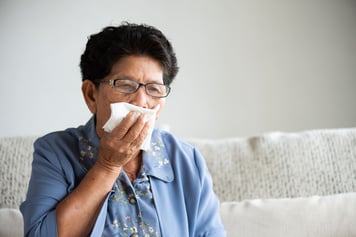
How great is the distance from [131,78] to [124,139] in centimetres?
20

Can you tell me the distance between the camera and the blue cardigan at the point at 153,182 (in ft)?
3.71

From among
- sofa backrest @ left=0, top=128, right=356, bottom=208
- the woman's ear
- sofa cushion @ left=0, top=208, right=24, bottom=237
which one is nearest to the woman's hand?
the woman's ear

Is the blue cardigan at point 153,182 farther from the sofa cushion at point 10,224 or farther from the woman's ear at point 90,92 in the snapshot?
the sofa cushion at point 10,224

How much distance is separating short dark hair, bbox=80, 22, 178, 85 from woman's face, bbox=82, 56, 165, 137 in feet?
0.06

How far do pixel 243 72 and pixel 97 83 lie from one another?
3.68 feet

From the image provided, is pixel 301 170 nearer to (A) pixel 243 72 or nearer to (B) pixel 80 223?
(A) pixel 243 72

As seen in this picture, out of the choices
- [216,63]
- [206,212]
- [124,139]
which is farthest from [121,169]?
[216,63]

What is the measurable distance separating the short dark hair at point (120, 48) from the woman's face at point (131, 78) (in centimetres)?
2

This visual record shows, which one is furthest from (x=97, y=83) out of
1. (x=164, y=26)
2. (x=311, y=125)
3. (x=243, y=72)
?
(x=311, y=125)

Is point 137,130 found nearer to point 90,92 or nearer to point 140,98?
point 140,98

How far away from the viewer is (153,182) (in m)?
1.28

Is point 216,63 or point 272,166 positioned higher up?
point 216,63

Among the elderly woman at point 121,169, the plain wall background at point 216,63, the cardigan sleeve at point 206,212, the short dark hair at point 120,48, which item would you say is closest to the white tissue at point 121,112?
the elderly woman at point 121,169

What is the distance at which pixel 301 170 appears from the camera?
65.0 inches
